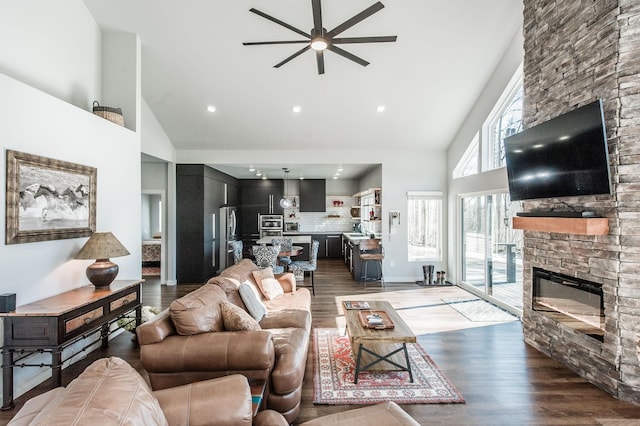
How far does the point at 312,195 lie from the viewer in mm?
11086

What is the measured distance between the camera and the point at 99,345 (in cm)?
398

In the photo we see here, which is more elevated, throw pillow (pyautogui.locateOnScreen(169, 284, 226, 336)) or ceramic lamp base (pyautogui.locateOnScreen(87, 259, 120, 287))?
ceramic lamp base (pyautogui.locateOnScreen(87, 259, 120, 287))

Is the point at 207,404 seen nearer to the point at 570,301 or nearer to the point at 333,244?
the point at 570,301

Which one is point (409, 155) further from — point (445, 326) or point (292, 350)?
point (292, 350)

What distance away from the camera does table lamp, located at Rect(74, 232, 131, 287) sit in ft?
11.0

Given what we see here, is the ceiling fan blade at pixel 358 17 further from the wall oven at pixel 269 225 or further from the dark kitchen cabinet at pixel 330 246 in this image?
the dark kitchen cabinet at pixel 330 246

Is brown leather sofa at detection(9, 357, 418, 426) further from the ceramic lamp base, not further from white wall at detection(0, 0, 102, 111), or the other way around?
white wall at detection(0, 0, 102, 111)

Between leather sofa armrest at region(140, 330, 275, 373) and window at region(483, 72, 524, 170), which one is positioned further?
→ window at region(483, 72, 524, 170)

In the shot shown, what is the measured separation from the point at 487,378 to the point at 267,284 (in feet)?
8.65

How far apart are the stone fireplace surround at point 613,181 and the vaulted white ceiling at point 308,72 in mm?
1338

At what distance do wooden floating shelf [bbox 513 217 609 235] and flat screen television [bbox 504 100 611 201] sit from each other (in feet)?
0.84

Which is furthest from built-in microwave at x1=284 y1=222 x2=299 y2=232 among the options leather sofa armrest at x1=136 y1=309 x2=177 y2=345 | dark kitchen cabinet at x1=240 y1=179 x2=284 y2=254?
leather sofa armrest at x1=136 y1=309 x2=177 y2=345

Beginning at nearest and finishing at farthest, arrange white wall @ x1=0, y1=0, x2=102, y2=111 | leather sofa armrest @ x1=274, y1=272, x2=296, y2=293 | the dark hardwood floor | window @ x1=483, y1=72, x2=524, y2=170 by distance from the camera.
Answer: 1. the dark hardwood floor
2. white wall @ x1=0, y1=0, x2=102, y2=111
3. leather sofa armrest @ x1=274, y1=272, x2=296, y2=293
4. window @ x1=483, y1=72, x2=524, y2=170

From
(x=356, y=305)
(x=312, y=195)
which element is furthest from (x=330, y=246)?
(x=356, y=305)
